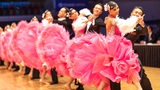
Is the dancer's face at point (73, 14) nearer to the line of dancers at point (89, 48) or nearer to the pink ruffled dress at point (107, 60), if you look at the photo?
the line of dancers at point (89, 48)

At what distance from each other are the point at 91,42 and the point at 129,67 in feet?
1.83

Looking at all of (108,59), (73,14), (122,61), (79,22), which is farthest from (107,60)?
(73,14)

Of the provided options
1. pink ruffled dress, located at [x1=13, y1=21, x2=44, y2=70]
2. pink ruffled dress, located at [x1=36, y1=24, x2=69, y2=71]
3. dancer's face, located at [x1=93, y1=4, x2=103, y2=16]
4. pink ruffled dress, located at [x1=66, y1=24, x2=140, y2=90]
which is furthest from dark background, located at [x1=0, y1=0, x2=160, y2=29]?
pink ruffled dress, located at [x1=66, y1=24, x2=140, y2=90]

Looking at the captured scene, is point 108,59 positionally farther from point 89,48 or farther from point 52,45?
point 52,45

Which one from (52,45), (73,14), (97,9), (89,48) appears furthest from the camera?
(52,45)

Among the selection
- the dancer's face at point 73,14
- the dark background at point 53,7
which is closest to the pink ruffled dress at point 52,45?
the dancer's face at point 73,14

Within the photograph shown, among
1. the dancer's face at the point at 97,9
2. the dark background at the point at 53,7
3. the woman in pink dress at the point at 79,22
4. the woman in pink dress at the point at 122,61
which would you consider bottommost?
the woman in pink dress at the point at 122,61

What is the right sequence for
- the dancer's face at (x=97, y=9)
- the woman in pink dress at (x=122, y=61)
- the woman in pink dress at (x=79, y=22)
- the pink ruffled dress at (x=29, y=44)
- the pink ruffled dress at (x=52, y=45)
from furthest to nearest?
the pink ruffled dress at (x=29, y=44), the pink ruffled dress at (x=52, y=45), the woman in pink dress at (x=79, y=22), the dancer's face at (x=97, y=9), the woman in pink dress at (x=122, y=61)

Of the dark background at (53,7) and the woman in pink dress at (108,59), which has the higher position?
the dark background at (53,7)

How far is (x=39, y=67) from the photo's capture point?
6309 mm

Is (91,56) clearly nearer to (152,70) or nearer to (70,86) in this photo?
(70,86)

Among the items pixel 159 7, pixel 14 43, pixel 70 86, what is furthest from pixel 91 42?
pixel 159 7

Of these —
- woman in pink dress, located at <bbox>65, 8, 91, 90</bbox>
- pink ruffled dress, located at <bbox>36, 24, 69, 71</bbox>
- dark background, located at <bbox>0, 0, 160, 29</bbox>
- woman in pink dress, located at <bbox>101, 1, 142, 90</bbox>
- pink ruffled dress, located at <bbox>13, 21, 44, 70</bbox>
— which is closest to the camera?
woman in pink dress, located at <bbox>101, 1, 142, 90</bbox>

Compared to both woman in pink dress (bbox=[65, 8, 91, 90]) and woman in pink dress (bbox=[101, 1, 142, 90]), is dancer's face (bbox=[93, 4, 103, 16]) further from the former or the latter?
woman in pink dress (bbox=[101, 1, 142, 90])
